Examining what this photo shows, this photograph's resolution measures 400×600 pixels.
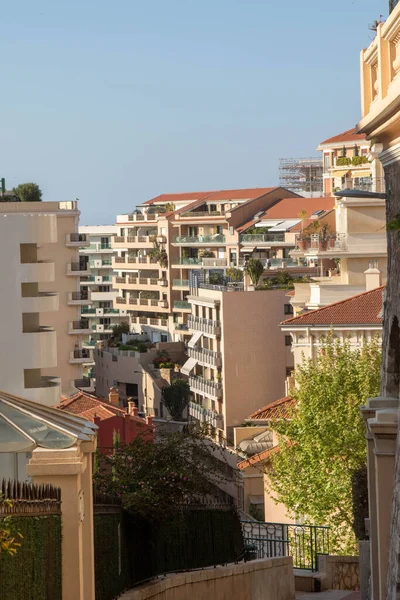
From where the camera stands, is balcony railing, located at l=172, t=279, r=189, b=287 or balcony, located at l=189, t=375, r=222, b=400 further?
balcony railing, located at l=172, t=279, r=189, b=287

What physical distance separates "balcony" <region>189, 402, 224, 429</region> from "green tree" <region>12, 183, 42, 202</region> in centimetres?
1720

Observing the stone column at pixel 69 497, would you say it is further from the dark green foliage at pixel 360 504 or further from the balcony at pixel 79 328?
the balcony at pixel 79 328

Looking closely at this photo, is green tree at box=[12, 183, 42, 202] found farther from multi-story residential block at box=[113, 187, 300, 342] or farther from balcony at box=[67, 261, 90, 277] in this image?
multi-story residential block at box=[113, 187, 300, 342]

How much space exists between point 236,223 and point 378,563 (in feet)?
386

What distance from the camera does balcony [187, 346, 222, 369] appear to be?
93.2 meters

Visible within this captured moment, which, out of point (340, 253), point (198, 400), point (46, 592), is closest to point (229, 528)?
point (46, 592)

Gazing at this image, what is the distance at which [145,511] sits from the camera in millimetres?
19328

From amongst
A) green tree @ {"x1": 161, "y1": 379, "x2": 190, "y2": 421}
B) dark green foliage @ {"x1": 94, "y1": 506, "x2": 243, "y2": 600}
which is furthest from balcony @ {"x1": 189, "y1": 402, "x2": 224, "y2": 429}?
dark green foliage @ {"x1": 94, "y1": 506, "x2": 243, "y2": 600}

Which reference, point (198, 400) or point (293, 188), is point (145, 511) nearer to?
point (198, 400)

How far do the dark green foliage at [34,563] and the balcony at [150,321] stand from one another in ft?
387

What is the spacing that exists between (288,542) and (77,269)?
215ft

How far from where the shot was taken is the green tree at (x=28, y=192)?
9731 centimetres

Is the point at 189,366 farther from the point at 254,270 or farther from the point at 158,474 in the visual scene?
the point at 158,474

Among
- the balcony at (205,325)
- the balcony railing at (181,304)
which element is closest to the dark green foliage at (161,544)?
the balcony at (205,325)
